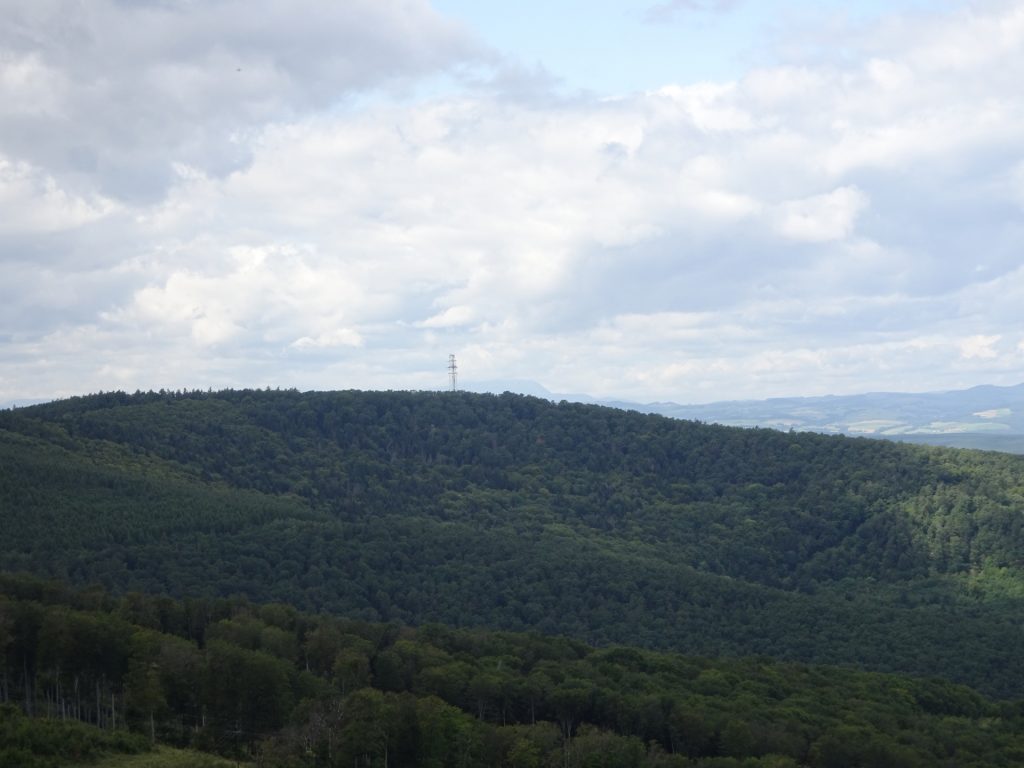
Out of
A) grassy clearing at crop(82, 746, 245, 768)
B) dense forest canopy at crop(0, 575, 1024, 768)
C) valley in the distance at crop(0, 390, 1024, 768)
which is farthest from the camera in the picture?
valley in the distance at crop(0, 390, 1024, 768)

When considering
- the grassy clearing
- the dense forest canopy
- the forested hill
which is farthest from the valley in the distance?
the grassy clearing

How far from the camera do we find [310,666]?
81.5 m

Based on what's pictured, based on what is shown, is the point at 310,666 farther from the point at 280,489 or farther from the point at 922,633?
the point at 280,489

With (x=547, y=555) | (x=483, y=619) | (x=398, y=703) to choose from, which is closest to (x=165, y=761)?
(x=398, y=703)

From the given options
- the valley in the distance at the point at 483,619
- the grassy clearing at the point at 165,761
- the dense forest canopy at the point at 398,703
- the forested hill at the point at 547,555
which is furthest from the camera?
the forested hill at the point at 547,555

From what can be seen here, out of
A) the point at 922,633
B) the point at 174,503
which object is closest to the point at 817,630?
the point at 922,633

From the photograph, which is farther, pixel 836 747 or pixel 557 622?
pixel 557 622

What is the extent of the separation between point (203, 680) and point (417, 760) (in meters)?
13.4

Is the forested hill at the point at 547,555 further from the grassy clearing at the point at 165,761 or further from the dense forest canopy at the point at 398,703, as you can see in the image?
the grassy clearing at the point at 165,761

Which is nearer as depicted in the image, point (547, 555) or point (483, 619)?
point (483, 619)

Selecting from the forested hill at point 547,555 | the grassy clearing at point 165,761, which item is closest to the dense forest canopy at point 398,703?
the grassy clearing at point 165,761

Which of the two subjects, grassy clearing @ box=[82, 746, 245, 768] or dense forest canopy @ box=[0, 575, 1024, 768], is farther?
dense forest canopy @ box=[0, 575, 1024, 768]

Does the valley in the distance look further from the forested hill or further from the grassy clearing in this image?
the grassy clearing

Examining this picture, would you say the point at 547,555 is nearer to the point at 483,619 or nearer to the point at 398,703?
the point at 483,619
